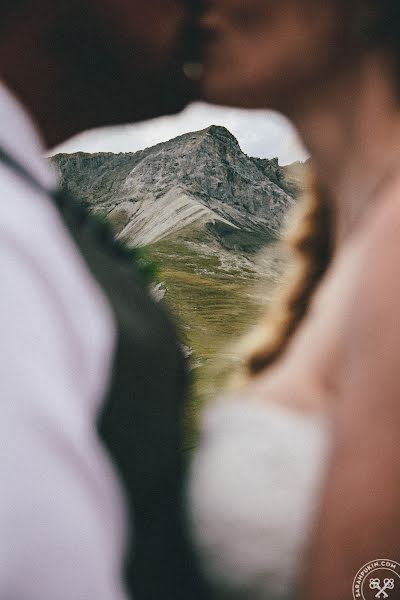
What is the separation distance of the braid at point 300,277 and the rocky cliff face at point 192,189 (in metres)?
33.2

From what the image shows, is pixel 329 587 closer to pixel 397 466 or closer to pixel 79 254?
pixel 397 466

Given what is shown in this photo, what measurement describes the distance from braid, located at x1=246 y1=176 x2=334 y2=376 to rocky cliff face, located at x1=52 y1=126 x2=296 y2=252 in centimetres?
3318

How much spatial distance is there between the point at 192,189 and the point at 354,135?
45010mm

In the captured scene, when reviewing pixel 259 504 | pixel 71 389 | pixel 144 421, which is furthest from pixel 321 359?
pixel 71 389

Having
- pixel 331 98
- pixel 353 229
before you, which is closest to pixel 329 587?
pixel 353 229

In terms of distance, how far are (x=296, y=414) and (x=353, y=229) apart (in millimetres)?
431

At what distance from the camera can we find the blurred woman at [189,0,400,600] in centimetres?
64

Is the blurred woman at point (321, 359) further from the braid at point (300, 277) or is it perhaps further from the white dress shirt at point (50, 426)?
the white dress shirt at point (50, 426)

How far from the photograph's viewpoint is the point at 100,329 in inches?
19.4

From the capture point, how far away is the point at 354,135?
1.14 metres

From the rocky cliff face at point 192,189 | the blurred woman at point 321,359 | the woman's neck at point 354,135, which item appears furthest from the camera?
the rocky cliff face at point 192,189

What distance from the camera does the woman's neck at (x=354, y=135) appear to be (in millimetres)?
Answer: 1038

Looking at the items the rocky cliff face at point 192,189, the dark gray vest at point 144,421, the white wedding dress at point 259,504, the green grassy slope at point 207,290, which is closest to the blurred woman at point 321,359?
the white wedding dress at point 259,504

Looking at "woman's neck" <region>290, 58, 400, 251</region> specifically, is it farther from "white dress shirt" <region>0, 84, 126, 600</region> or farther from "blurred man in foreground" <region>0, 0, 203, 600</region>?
"white dress shirt" <region>0, 84, 126, 600</region>
